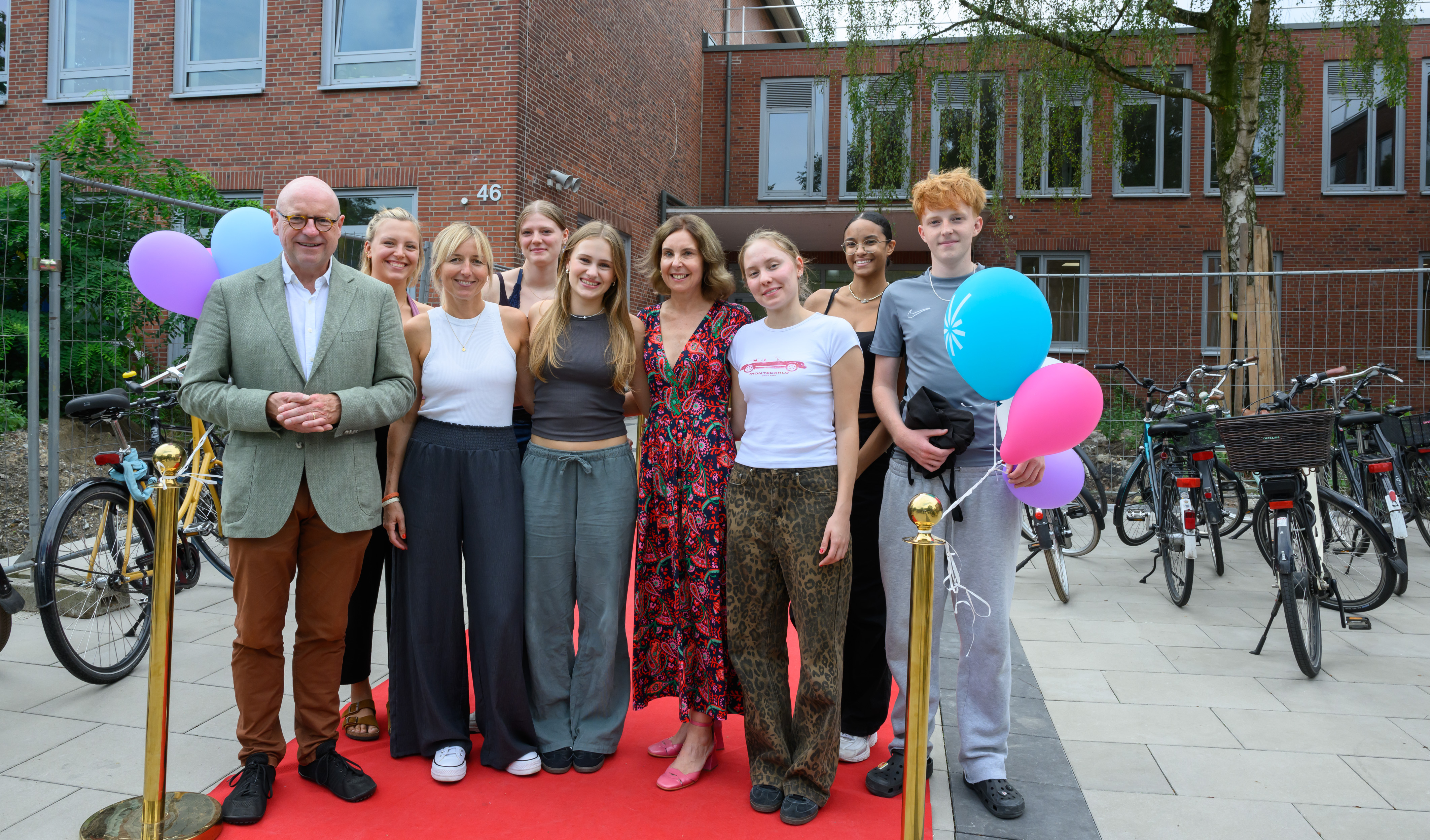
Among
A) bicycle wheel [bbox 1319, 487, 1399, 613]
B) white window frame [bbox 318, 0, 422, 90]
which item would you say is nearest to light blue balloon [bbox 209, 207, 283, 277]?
bicycle wheel [bbox 1319, 487, 1399, 613]

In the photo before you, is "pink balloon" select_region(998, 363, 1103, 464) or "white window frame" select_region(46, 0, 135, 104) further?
"white window frame" select_region(46, 0, 135, 104)

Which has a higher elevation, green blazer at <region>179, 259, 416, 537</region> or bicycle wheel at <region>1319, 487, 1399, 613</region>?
green blazer at <region>179, 259, 416, 537</region>

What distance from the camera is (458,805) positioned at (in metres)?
2.96

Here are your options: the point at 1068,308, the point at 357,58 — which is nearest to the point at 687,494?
the point at 1068,308

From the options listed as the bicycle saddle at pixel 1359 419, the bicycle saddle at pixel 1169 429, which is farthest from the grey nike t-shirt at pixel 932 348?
the bicycle saddle at pixel 1359 419

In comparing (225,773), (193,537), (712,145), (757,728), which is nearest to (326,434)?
(225,773)

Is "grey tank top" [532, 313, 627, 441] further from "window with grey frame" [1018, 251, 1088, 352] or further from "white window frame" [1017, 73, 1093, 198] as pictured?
"white window frame" [1017, 73, 1093, 198]

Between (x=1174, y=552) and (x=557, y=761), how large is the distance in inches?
167

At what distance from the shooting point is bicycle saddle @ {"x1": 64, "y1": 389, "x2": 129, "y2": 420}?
432 cm

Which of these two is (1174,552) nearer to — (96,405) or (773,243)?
(773,243)

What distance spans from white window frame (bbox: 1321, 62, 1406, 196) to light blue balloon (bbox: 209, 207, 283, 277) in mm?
18367

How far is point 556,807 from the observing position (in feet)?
9.73

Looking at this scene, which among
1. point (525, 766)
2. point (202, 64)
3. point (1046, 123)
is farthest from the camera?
point (202, 64)

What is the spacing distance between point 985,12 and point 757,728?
405 inches
